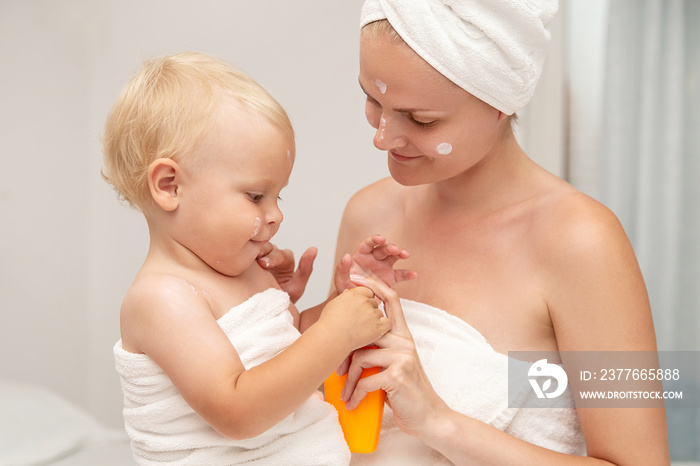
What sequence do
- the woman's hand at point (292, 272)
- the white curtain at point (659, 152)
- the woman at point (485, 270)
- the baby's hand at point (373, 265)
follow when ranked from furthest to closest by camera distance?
the white curtain at point (659, 152), the woman's hand at point (292, 272), the baby's hand at point (373, 265), the woman at point (485, 270)

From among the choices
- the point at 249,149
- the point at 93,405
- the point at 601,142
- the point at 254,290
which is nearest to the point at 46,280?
the point at 93,405

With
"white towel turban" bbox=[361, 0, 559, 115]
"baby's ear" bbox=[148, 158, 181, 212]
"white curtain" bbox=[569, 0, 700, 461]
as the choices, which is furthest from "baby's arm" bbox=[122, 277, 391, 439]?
"white curtain" bbox=[569, 0, 700, 461]

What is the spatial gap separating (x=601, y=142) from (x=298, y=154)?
2.84ft

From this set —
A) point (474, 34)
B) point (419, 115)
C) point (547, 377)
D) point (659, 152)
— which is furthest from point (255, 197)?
point (659, 152)

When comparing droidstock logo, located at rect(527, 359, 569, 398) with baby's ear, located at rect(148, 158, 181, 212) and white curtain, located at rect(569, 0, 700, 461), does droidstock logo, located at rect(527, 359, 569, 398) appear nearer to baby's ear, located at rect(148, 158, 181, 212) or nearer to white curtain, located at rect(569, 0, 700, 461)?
baby's ear, located at rect(148, 158, 181, 212)

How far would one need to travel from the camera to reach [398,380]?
97 centimetres

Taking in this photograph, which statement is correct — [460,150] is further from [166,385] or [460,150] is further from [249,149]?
[166,385]

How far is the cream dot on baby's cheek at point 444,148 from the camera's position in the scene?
1069 mm

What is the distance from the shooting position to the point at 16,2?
1.79 m

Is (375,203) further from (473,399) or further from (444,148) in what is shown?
(473,399)

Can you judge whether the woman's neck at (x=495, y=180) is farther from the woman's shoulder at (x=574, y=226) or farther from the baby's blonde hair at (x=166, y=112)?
the baby's blonde hair at (x=166, y=112)

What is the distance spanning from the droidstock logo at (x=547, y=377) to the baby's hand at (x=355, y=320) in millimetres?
254

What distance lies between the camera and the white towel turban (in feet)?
3.29

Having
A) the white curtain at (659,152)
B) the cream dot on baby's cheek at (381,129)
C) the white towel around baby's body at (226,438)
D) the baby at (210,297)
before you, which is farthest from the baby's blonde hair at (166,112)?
the white curtain at (659,152)
